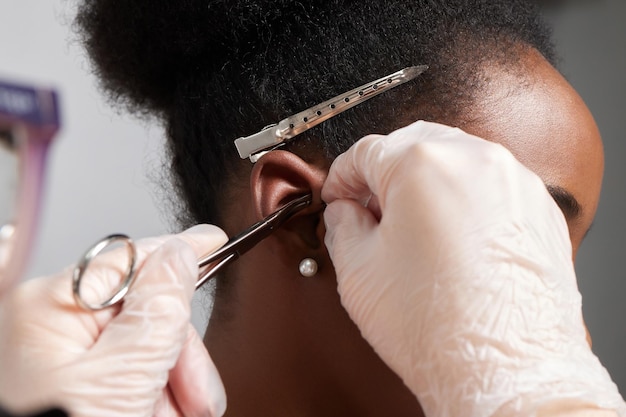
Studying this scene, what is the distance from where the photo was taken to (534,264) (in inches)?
26.9

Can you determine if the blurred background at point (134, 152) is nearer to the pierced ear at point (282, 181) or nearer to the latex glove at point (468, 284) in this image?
the pierced ear at point (282, 181)

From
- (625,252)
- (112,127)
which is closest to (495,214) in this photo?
(112,127)

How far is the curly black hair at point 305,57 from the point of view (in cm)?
85

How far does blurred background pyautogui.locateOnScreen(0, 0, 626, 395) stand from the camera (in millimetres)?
1188

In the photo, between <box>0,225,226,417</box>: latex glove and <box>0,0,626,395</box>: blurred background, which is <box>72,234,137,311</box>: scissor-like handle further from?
<box>0,0,626,395</box>: blurred background

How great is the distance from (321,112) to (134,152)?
0.71 metres

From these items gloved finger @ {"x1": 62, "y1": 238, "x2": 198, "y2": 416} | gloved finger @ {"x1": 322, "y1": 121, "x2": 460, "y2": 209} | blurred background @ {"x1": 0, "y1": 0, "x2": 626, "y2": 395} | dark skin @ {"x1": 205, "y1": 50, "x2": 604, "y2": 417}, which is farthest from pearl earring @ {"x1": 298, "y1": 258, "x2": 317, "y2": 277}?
blurred background @ {"x1": 0, "y1": 0, "x2": 626, "y2": 395}

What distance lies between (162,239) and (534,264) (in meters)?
0.40

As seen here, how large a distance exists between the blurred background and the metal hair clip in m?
0.27

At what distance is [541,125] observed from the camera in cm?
86

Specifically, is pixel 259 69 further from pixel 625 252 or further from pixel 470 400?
pixel 625 252

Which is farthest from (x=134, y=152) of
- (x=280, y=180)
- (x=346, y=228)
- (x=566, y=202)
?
(x=566, y=202)

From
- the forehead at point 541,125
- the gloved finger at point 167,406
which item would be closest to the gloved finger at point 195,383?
the gloved finger at point 167,406

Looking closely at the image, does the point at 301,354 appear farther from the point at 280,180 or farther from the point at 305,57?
the point at 305,57
